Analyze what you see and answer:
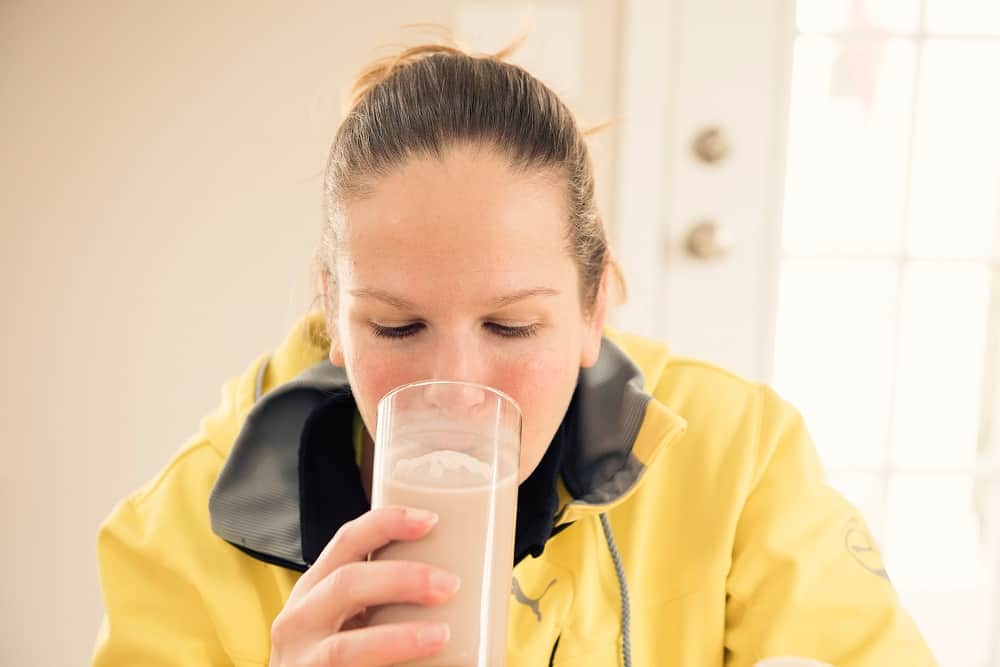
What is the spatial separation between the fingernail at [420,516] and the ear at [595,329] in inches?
17.9

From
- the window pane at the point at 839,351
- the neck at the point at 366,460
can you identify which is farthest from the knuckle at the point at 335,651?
the window pane at the point at 839,351

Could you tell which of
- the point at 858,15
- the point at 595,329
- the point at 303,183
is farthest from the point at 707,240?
the point at 595,329

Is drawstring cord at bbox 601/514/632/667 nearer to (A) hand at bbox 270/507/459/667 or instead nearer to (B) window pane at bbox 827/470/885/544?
(A) hand at bbox 270/507/459/667

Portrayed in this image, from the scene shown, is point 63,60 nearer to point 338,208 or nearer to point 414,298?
point 338,208

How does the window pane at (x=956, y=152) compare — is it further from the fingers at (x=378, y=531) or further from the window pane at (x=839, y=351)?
the fingers at (x=378, y=531)

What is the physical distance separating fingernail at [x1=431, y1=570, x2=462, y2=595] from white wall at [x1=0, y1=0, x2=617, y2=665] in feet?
4.81

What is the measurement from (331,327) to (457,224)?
0.31 metres

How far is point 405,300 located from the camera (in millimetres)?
908

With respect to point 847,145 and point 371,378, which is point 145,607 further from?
point 847,145

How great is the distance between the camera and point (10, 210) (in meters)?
2.06

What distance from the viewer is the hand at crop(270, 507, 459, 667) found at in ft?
2.14

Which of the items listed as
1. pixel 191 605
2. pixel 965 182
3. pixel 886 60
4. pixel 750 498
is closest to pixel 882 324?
pixel 965 182

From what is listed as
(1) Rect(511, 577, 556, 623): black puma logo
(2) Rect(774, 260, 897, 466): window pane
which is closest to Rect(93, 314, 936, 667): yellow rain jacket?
(1) Rect(511, 577, 556, 623): black puma logo

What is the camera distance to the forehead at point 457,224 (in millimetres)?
904
